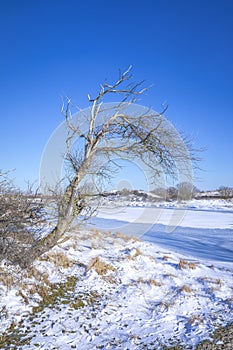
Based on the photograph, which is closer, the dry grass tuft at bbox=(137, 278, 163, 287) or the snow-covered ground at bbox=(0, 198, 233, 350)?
the snow-covered ground at bbox=(0, 198, 233, 350)

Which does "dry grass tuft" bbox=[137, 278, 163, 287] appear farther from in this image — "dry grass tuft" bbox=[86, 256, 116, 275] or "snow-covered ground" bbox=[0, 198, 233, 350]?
"dry grass tuft" bbox=[86, 256, 116, 275]

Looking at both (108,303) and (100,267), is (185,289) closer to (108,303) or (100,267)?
(108,303)

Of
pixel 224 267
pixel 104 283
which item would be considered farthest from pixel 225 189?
pixel 104 283

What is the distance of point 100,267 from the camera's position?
5828mm

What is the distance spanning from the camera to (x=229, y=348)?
3.31 m

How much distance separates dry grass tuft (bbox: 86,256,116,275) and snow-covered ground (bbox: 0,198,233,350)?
2 centimetres

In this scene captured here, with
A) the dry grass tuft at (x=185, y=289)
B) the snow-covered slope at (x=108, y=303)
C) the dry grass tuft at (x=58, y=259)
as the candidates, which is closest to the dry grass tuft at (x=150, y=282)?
the snow-covered slope at (x=108, y=303)

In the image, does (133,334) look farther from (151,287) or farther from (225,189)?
(225,189)

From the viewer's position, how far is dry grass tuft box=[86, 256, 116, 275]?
5.74m

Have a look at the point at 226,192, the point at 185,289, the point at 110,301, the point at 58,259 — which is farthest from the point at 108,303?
the point at 226,192

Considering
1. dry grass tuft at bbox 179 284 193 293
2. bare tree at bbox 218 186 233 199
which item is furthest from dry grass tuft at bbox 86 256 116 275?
bare tree at bbox 218 186 233 199

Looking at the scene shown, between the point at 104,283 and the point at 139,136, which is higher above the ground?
the point at 139,136

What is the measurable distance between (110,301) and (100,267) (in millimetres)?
1243

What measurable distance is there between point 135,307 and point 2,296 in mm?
2240
